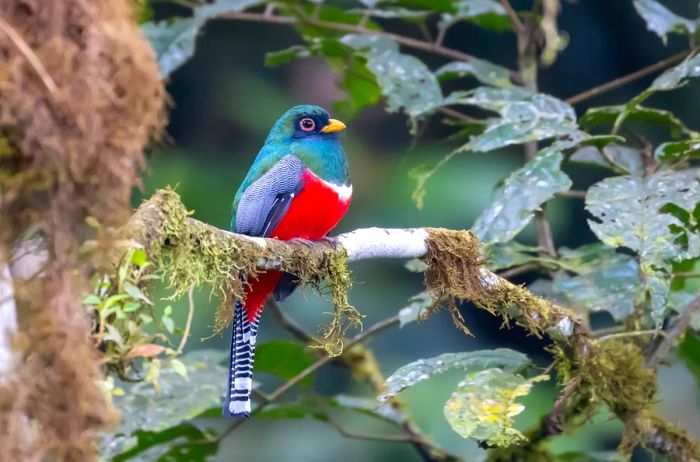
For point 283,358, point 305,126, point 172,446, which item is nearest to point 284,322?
point 283,358

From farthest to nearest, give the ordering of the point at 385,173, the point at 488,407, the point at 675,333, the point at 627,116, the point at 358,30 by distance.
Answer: the point at 385,173
the point at 358,30
the point at 627,116
the point at 675,333
the point at 488,407

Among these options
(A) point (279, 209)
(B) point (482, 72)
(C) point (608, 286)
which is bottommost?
(C) point (608, 286)

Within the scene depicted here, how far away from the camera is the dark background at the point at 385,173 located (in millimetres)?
5996

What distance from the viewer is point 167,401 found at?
11.6 feet

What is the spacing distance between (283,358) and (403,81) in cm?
108

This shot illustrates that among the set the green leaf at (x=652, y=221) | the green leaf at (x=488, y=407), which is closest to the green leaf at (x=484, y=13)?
the green leaf at (x=652, y=221)

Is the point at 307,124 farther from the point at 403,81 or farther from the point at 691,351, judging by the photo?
the point at 691,351

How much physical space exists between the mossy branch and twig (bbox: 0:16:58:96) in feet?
2.61

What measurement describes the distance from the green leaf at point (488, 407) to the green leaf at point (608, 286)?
0.43 m

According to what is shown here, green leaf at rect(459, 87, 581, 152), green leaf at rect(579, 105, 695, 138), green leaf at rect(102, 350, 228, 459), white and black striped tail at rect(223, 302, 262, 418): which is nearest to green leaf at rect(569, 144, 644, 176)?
green leaf at rect(579, 105, 695, 138)

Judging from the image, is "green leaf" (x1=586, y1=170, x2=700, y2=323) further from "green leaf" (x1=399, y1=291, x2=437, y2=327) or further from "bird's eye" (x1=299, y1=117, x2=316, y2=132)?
"bird's eye" (x1=299, y1=117, x2=316, y2=132)

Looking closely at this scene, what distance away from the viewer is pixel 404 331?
270 inches

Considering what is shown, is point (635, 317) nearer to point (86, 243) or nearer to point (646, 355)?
point (646, 355)

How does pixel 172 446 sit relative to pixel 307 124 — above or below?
below
